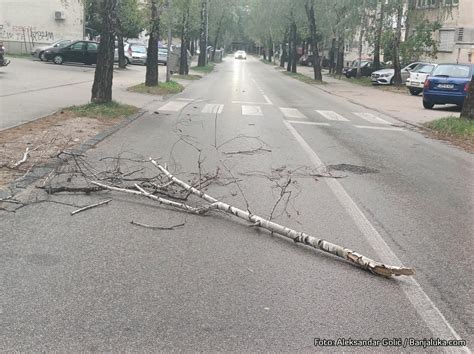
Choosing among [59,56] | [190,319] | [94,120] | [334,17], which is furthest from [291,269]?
[334,17]

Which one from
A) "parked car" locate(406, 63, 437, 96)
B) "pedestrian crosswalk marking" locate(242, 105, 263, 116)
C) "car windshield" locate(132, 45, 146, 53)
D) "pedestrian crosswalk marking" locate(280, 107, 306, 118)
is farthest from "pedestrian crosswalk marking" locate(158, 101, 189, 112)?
"car windshield" locate(132, 45, 146, 53)

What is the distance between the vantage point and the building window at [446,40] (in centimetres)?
4466

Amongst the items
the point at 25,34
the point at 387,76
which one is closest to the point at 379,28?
the point at 387,76

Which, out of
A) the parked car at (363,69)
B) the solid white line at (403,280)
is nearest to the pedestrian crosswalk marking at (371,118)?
the solid white line at (403,280)

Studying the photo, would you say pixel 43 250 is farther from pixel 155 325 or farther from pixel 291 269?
pixel 291 269

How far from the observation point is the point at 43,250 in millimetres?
4855

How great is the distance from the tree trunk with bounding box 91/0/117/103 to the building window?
36.6 meters

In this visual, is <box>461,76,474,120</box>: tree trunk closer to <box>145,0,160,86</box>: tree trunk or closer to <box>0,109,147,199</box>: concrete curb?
<box>0,109,147,199</box>: concrete curb

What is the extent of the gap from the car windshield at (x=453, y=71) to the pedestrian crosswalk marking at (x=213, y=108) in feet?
26.5

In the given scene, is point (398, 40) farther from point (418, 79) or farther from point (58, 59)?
point (58, 59)

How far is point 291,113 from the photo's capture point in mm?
17531

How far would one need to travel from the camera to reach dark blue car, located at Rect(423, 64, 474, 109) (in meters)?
20.2

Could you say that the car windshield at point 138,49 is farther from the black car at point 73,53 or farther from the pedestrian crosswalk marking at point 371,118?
the pedestrian crosswalk marking at point 371,118

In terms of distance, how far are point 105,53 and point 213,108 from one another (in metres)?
4.21
